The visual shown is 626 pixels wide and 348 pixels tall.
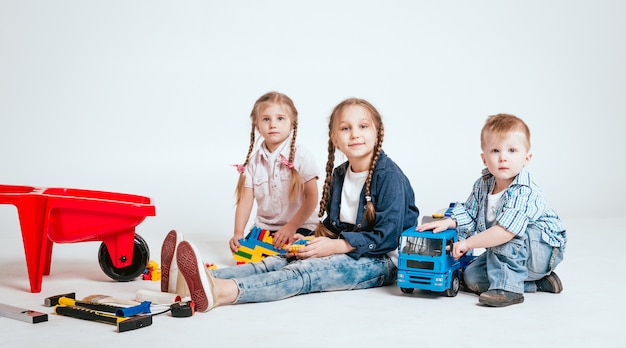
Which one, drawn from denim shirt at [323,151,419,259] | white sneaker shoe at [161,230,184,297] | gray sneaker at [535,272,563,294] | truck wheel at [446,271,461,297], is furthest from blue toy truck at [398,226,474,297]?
white sneaker shoe at [161,230,184,297]

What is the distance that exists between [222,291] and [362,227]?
754 mm

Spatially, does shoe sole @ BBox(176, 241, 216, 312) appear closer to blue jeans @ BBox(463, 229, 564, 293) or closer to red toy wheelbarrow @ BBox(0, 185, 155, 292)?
red toy wheelbarrow @ BBox(0, 185, 155, 292)

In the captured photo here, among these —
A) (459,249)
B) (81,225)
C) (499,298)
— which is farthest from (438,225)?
(81,225)

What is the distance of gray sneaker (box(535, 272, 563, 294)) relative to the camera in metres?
3.32

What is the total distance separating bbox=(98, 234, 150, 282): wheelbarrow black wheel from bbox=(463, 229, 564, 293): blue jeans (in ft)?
4.84

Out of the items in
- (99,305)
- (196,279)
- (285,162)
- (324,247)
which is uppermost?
(285,162)

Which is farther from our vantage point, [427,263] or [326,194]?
[326,194]

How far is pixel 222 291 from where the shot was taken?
3031 mm

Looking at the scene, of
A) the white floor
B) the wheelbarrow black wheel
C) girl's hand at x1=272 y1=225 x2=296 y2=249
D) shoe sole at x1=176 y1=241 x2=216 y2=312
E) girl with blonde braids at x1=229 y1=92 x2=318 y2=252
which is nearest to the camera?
the white floor

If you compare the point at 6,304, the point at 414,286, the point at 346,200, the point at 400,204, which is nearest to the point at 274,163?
the point at 346,200

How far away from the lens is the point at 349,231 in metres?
3.55

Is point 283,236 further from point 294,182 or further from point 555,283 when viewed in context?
point 555,283

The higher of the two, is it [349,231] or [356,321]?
[349,231]

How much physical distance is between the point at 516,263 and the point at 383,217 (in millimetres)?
584
